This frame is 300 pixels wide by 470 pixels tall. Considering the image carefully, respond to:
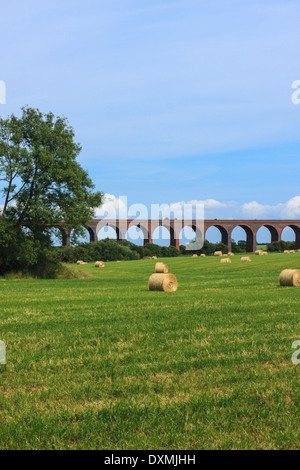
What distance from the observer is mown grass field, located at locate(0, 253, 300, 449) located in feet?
15.0

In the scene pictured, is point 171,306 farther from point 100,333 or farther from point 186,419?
point 186,419

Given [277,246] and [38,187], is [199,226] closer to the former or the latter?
[277,246]

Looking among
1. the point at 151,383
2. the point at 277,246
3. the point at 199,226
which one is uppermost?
the point at 199,226

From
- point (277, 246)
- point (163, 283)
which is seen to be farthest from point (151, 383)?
point (277, 246)

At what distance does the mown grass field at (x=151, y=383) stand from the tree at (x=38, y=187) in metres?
21.5

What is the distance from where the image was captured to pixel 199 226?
Result: 99312 millimetres

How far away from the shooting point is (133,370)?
21.6ft

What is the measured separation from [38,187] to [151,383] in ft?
95.1

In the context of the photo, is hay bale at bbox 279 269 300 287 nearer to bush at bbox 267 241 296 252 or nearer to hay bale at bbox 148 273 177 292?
hay bale at bbox 148 273 177 292

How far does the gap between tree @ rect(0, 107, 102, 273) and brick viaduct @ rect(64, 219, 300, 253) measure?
52.3 meters

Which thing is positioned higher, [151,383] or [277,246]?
[277,246]

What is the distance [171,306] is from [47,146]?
2292 cm

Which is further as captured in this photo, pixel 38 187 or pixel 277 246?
pixel 277 246

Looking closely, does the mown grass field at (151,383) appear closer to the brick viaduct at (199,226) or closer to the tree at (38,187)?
the tree at (38,187)
